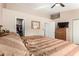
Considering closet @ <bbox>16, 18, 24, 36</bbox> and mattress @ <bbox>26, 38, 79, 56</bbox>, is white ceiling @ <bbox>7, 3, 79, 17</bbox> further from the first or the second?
mattress @ <bbox>26, 38, 79, 56</bbox>

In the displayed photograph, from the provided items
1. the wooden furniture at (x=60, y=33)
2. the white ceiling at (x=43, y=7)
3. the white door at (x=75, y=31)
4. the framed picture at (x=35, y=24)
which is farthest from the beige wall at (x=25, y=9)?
the white door at (x=75, y=31)

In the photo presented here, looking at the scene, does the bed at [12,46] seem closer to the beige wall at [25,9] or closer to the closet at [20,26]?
the closet at [20,26]

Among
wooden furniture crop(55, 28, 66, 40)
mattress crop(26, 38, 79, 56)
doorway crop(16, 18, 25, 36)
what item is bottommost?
mattress crop(26, 38, 79, 56)

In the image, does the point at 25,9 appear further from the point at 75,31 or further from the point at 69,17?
the point at 75,31

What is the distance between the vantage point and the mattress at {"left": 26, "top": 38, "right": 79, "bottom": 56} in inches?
49.3

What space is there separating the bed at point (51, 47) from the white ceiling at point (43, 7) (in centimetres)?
35

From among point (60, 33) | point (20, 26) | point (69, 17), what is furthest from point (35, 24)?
point (69, 17)

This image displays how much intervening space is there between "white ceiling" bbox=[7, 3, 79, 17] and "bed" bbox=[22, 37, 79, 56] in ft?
1.13

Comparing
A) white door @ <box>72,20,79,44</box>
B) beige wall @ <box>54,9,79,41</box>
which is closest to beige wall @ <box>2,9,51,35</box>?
beige wall @ <box>54,9,79,41</box>

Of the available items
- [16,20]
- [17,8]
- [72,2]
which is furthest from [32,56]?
[72,2]

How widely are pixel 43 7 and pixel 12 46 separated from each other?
23.8 inches

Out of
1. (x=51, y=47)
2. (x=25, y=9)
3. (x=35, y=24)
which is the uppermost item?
(x=25, y=9)

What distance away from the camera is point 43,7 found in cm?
137

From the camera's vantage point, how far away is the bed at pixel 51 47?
4.11 feet
